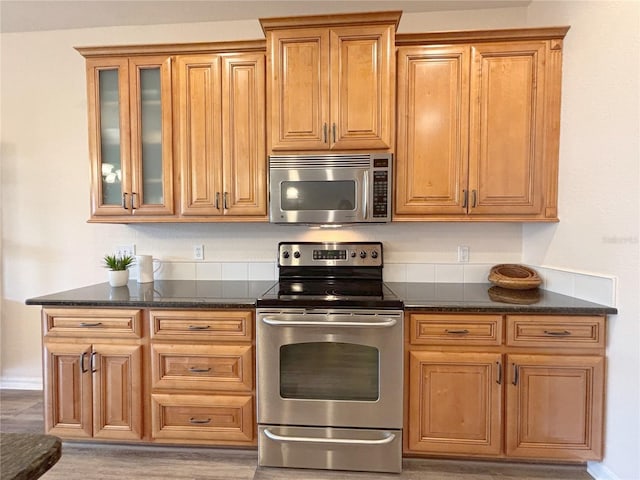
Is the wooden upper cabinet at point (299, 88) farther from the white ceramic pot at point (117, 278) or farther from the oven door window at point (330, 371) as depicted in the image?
the white ceramic pot at point (117, 278)

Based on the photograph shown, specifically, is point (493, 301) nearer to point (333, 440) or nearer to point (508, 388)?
point (508, 388)

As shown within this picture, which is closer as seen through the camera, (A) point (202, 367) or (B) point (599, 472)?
(B) point (599, 472)

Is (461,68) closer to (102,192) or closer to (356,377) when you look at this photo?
(356,377)

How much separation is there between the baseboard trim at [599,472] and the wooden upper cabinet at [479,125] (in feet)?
4.41

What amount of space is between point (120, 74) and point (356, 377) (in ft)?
7.80

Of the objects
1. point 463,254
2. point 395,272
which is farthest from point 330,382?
point 463,254

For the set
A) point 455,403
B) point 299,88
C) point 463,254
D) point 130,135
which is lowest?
→ point 455,403

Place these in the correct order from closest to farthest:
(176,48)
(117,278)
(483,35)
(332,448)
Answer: (332,448), (483,35), (176,48), (117,278)

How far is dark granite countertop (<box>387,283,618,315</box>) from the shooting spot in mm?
1765

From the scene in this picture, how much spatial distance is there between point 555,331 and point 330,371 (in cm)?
118

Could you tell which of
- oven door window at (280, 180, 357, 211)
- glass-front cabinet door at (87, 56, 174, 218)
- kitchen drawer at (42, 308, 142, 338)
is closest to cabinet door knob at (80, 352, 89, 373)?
kitchen drawer at (42, 308, 142, 338)

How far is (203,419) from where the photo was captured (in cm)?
194

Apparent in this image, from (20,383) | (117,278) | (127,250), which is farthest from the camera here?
(20,383)

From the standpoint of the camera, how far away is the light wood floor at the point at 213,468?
1.84 m
